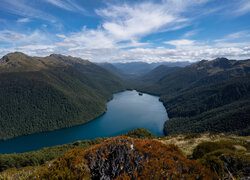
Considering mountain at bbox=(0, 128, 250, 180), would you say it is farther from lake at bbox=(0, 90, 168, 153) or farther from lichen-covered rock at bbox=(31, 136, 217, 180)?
lake at bbox=(0, 90, 168, 153)

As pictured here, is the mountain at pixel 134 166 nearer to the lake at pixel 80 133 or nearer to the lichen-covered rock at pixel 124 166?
the lichen-covered rock at pixel 124 166

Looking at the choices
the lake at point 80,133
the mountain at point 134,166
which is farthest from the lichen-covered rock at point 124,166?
the lake at point 80,133

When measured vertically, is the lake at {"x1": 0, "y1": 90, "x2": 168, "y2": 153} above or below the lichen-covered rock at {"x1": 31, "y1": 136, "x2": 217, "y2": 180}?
below

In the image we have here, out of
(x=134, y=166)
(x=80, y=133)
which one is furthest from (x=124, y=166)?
(x=80, y=133)

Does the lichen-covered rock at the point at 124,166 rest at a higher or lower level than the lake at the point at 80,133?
higher

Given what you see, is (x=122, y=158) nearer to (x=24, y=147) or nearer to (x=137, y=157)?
(x=137, y=157)

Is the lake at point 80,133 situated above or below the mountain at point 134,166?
below

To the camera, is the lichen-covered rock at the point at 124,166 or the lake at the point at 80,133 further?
the lake at the point at 80,133

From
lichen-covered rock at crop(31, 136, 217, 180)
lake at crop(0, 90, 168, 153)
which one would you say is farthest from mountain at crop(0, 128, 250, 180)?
lake at crop(0, 90, 168, 153)
